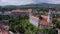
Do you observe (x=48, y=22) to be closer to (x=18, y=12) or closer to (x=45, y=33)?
(x=45, y=33)

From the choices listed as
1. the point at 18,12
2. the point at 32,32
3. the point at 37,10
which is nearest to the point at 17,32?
the point at 32,32

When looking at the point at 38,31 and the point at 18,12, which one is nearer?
the point at 38,31

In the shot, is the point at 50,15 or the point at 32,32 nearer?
the point at 32,32

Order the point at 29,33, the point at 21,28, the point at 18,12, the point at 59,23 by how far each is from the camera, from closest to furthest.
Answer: the point at 29,33 → the point at 21,28 → the point at 59,23 → the point at 18,12

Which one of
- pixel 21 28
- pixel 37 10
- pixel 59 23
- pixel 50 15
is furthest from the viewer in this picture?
pixel 37 10

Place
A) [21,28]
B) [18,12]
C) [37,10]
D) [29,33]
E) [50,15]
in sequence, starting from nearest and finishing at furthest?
1. [29,33]
2. [21,28]
3. [50,15]
4. [37,10]
5. [18,12]

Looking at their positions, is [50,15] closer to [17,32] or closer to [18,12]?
[17,32]

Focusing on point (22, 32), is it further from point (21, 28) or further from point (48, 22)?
point (48, 22)

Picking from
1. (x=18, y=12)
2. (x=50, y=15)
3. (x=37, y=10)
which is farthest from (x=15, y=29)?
(x=18, y=12)

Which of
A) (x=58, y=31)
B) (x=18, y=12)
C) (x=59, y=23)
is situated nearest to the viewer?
(x=58, y=31)
